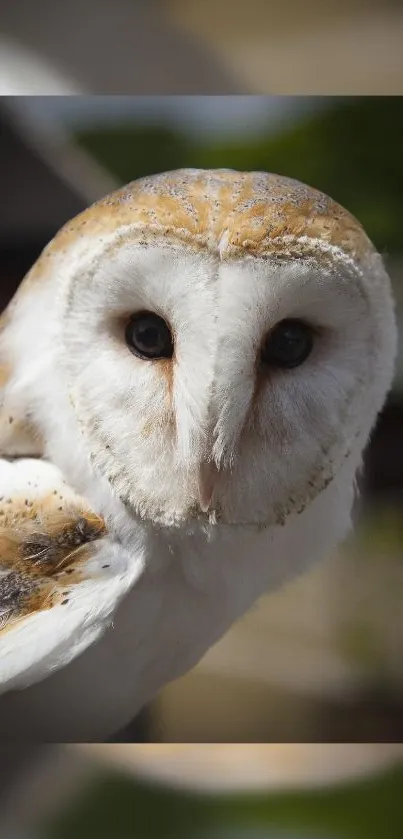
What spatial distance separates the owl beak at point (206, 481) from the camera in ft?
3.17

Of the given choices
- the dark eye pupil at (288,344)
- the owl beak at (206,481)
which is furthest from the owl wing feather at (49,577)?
the dark eye pupil at (288,344)

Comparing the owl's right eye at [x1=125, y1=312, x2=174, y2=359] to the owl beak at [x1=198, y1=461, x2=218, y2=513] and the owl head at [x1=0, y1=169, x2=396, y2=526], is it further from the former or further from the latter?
the owl beak at [x1=198, y1=461, x2=218, y2=513]

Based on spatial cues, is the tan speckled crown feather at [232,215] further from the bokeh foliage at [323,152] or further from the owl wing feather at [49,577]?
the owl wing feather at [49,577]

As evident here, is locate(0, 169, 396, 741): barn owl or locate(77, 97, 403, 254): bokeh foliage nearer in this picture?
locate(0, 169, 396, 741): barn owl

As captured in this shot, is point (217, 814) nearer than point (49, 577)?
No

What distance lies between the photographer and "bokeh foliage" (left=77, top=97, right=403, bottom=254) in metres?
1.12

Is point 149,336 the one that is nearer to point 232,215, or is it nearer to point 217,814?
point 232,215

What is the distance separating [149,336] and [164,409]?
0.10m

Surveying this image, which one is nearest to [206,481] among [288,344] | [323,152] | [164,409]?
[164,409]

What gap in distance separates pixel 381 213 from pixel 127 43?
1.53ft

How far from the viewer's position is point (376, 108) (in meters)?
1.17

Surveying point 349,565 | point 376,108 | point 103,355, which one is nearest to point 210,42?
point 376,108

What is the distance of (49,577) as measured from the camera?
986 mm

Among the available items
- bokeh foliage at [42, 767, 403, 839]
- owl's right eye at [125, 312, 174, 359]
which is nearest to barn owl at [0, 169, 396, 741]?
owl's right eye at [125, 312, 174, 359]
